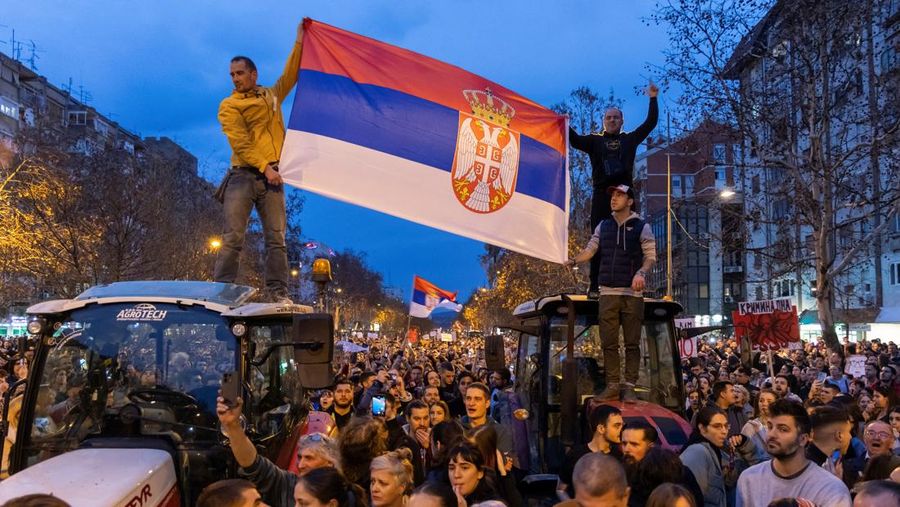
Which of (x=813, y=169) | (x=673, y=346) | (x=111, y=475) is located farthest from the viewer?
(x=813, y=169)

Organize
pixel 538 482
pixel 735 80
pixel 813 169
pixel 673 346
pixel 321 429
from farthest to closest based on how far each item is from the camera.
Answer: pixel 735 80
pixel 813 169
pixel 673 346
pixel 321 429
pixel 538 482

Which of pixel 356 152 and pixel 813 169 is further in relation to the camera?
pixel 813 169

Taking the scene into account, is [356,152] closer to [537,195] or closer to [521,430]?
[537,195]

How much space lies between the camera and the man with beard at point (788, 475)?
470 centimetres

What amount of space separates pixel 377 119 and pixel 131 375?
3.36 meters

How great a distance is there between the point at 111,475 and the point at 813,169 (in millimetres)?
16792

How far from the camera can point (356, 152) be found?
24.1 feet

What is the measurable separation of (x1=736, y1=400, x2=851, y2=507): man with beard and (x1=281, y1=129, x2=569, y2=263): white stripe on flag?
3.27 meters

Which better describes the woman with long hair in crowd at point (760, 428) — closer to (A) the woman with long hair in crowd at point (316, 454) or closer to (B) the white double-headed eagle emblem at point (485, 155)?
(B) the white double-headed eagle emblem at point (485, 155)

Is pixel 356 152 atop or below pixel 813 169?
below

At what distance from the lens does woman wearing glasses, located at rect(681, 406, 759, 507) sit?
19.4ft

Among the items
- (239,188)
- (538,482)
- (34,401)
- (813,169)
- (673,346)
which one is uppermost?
(813,169)

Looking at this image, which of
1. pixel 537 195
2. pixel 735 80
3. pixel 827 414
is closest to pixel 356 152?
pixel 537 195

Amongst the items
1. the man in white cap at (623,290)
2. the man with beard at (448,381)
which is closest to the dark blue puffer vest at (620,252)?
the man in white cap at (623,290)
